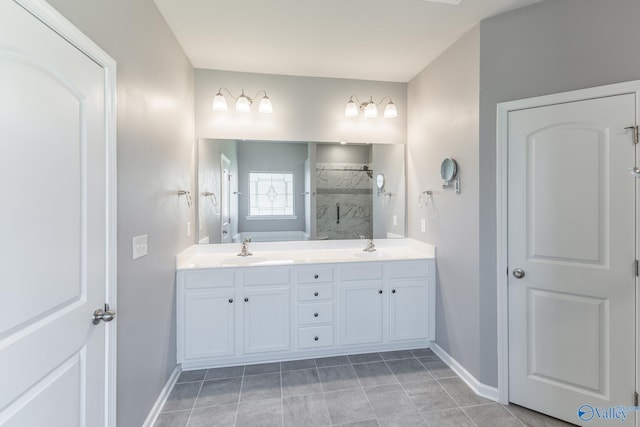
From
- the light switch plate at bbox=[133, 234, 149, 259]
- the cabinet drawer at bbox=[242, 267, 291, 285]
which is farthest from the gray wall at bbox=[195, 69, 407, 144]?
the light switch plate at bbox=[133, 234, 149, 259]

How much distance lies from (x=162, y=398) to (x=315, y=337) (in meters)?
1.19

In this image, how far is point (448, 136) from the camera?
8.07 feet

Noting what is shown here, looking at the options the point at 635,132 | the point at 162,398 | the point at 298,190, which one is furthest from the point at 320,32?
the point at 162,398

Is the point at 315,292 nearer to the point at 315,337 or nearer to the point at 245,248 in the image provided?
the point at 315,337

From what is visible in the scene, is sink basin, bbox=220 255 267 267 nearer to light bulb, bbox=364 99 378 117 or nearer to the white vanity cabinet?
the white vanity cabinet

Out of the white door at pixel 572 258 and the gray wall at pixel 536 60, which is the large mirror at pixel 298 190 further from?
the white door at pixel 572 258

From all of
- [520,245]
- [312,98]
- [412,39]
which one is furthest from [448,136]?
[312,98]

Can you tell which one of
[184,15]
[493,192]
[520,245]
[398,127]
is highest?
[184,15]

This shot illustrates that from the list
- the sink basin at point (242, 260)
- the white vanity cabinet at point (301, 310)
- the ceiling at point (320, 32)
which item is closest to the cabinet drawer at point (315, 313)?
the white vanity cabinet at point (301, 310)

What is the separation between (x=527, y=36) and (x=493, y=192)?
104 centimetres

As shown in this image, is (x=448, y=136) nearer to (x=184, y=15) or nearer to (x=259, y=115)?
Result: (x=259, y=115)

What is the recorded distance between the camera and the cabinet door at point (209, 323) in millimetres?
2373

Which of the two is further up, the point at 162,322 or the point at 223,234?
the point at 223,234

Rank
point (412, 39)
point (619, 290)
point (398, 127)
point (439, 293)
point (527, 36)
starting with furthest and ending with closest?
point (398, 127) < point (439, 293) < point (412, 39) < point (527, 36) < point (619, 290)
